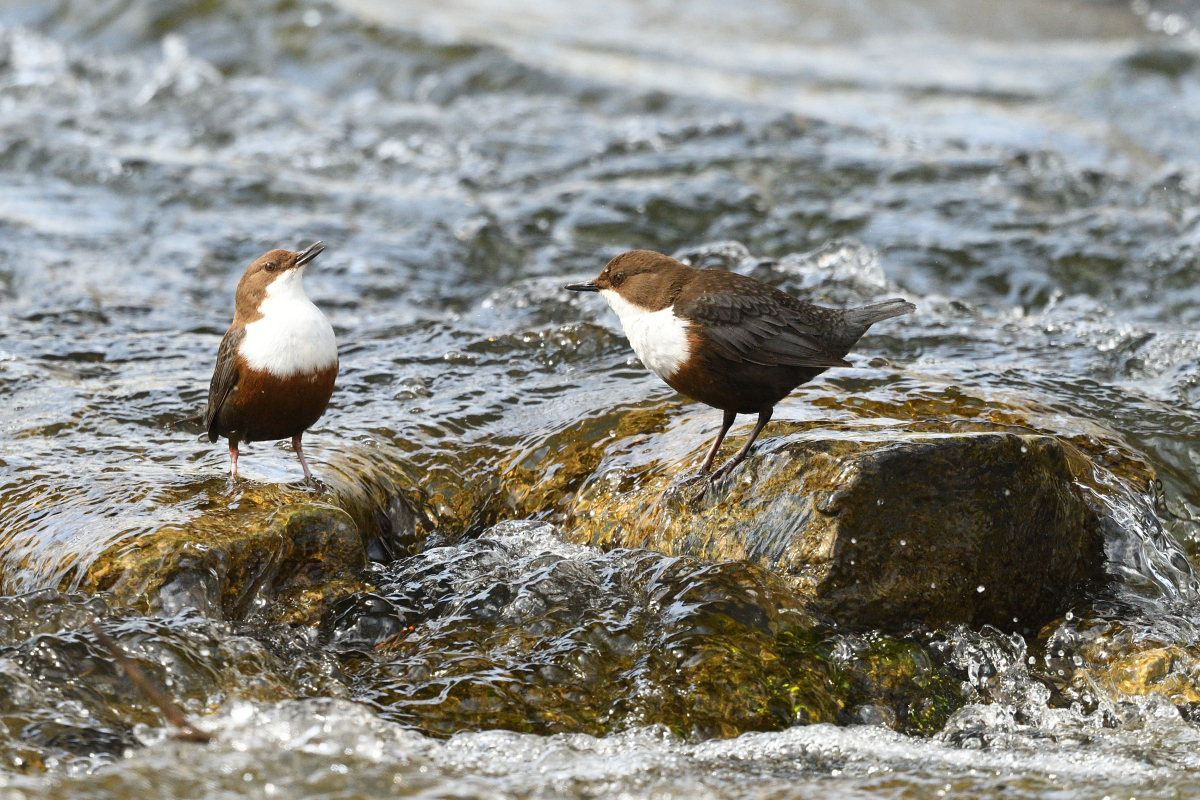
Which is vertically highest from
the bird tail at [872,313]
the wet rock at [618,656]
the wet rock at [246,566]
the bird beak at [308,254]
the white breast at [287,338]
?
the bird beak at [308,254]

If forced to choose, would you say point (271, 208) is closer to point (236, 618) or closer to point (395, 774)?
point (236, 618)

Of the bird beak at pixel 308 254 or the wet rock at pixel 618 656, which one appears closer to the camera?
the wet rock at pixel 618 656

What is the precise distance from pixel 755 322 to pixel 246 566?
1.82 metres

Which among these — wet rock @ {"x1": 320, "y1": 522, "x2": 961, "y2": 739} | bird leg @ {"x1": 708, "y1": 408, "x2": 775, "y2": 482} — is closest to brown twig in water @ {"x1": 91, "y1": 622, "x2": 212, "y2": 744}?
wet rock @ {"x1": 320, "y1": 522, "x2": 961, "y2": 739}

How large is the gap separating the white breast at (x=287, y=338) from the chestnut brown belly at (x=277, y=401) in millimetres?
30

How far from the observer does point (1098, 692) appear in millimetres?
3654

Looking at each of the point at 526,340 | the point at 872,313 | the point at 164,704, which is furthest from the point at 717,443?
the point at 526,340

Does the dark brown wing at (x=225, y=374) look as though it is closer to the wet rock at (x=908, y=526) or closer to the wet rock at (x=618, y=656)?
the wet rock at (x=618, y=656)

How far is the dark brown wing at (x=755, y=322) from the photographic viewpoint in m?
3.98

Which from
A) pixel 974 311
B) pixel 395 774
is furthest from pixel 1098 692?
pixel 974 311

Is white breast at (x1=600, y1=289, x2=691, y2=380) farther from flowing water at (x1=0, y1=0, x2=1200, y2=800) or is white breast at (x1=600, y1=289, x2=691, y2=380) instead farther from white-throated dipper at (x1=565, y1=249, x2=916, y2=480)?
flowing water at (x1=0, y1=0, x2=1200, y2=800)

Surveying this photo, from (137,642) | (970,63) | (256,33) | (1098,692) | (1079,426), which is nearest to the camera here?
(137,642)

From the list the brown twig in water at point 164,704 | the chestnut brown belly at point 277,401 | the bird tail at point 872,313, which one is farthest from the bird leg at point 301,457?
the bird tail at point 872,313

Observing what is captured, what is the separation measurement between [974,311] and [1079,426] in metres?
2.01
